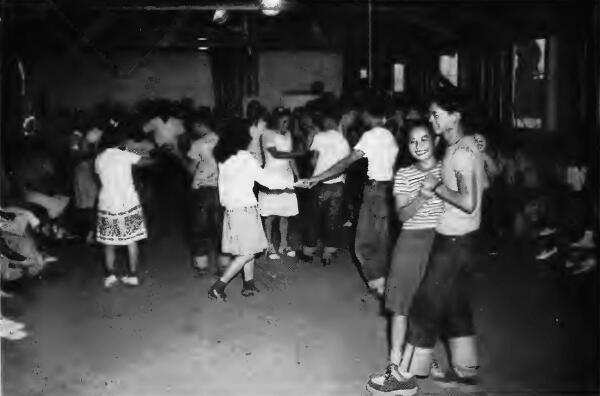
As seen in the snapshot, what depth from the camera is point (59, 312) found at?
6.49 meters

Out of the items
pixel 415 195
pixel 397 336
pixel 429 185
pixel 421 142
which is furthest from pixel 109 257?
pixel 429 185

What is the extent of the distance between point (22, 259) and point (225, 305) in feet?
7.04

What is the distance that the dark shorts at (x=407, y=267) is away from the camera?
4.40 meters

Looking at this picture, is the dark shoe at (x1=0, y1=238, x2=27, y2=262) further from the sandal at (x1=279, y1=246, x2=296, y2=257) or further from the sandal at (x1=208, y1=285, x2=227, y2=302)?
the sandal at (x1=279, y1=246, x2=296, y2=257)

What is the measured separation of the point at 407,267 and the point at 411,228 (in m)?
0.24

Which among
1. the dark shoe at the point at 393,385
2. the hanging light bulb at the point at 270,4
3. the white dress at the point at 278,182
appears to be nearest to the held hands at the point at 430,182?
the dark shoe at the point at 393,385

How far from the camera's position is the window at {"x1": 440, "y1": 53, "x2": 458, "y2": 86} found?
44.7 feet

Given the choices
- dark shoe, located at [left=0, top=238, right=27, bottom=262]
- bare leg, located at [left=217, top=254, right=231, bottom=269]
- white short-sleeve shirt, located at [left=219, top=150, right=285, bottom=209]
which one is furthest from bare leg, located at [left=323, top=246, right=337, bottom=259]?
dark shoe, located at [left=0, top=238, right=27, bottom=262]

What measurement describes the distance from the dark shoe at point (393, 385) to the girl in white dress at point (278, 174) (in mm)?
3663

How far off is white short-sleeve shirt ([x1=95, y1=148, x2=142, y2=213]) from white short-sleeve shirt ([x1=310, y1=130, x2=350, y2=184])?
1.98 metres

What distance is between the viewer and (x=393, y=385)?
14.4ft

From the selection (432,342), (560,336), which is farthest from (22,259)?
(560,336)

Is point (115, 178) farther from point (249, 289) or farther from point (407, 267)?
point (407, 267)

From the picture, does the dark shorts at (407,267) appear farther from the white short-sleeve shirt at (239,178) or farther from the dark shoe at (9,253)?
the dark shoe at (9,253)
